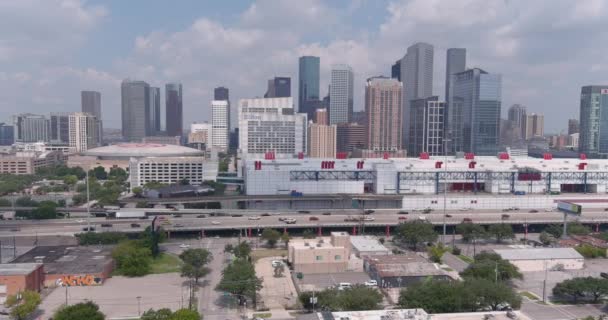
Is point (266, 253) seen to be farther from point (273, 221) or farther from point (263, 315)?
point (263, 315)

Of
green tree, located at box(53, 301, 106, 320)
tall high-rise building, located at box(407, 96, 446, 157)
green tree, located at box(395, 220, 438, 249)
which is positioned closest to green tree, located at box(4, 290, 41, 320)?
green tree, located at box(53, 301, 106, 320)

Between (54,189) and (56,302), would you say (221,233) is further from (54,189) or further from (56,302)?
(54,189)

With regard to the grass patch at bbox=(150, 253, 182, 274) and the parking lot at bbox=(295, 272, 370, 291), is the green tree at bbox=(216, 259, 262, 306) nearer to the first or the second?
the parking lot at bbox=(295, 272, 370, 291)

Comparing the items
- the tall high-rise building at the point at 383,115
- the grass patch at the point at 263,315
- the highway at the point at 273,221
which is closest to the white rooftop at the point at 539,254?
the highway at the point at 273,221

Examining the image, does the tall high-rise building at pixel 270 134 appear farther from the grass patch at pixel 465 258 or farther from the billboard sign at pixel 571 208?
the grass patch at pixel 465 258

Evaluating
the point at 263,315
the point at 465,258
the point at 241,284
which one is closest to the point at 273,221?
the point at 465,258

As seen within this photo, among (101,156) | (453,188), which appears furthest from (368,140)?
(453,188)
